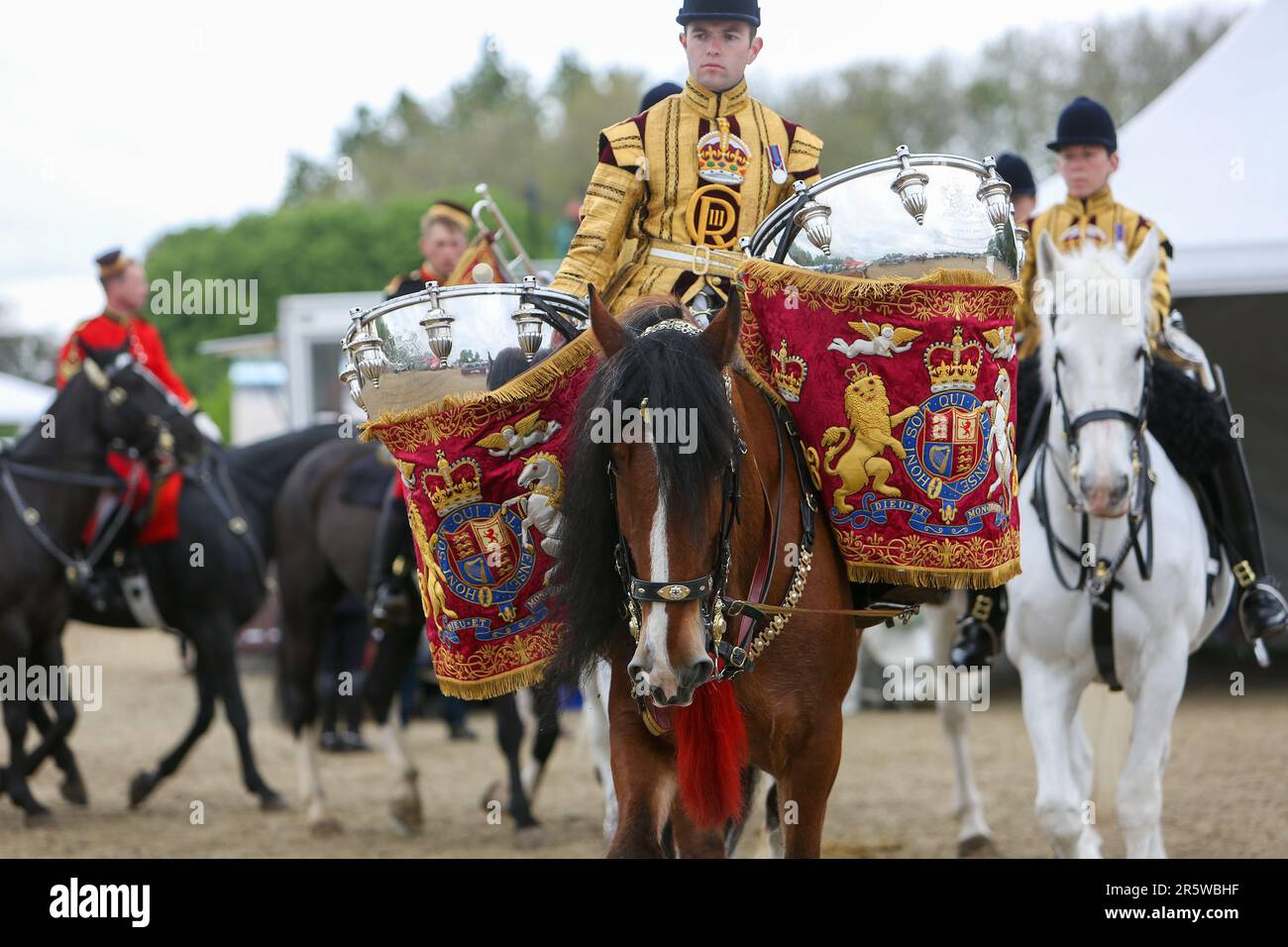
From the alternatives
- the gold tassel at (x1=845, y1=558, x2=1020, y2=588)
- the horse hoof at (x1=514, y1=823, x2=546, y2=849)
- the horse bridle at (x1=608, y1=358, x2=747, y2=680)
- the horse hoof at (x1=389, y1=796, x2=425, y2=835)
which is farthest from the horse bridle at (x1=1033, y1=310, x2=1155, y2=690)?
the horse hoof at (x1=389, y1=796, x2=425, y2=835)

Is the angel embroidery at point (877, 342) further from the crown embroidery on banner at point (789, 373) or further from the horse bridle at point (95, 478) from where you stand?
the horse bridle at point (95, 478)

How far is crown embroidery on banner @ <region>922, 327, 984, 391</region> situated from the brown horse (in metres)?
0.44

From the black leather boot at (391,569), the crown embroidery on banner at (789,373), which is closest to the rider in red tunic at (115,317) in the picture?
the black leather boot at (391,569)

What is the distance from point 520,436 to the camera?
4156mm

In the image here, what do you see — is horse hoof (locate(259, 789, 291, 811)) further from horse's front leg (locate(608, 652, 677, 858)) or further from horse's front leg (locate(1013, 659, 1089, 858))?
horse's front leg (locate(608, 652, 677, 858))

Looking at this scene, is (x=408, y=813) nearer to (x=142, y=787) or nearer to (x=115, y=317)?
(x=142, y=787)

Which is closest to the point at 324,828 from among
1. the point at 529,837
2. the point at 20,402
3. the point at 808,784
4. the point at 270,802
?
the point at 270,802

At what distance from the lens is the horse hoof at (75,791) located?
9.54 metres

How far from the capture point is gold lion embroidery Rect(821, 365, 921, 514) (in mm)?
4125
